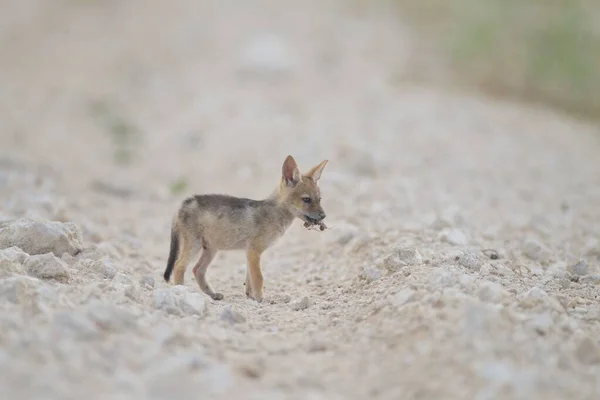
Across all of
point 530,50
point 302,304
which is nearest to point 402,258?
point 302,304

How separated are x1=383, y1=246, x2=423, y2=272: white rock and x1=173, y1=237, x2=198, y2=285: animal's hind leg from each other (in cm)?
171

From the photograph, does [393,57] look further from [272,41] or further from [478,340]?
[478,340]

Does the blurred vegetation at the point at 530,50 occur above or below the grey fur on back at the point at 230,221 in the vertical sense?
above

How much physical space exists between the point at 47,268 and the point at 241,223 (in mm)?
1874

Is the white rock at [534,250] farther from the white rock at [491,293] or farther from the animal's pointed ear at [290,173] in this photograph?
the white rock at [491,293]

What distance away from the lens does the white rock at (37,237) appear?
6.41 m

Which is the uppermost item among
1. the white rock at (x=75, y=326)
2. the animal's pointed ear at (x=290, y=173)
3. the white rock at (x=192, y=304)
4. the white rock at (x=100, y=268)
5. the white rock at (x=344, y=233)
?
the animal's pointed ear at (x=290, y=173)

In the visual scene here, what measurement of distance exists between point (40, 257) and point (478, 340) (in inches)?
129

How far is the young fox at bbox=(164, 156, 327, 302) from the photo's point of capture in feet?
22.6

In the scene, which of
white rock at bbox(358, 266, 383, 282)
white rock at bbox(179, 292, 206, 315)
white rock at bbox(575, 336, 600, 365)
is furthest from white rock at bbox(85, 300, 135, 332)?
white rock at bbox(575, 336, 600, 365)

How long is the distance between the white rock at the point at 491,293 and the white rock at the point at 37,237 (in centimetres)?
345

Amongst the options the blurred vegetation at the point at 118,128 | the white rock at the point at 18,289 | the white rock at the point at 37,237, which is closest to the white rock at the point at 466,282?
the white rock at the point at 18,289

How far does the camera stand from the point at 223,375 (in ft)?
13.8

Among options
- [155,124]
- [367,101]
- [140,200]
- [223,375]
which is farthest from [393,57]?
[223,375]
